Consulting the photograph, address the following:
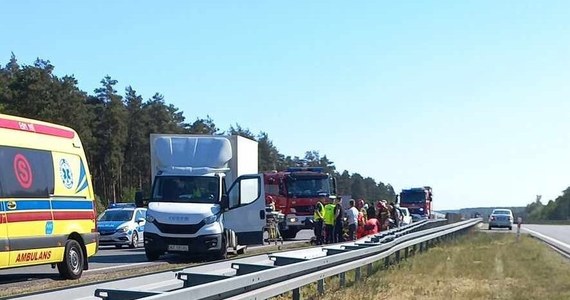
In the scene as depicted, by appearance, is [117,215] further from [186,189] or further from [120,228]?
[186,189]

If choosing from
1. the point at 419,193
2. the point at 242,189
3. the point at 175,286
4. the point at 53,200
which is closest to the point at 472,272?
the point at 242,189

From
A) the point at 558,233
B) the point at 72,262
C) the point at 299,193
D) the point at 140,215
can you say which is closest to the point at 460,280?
the point at 72,262

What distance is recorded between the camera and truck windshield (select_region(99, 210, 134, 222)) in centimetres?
3164

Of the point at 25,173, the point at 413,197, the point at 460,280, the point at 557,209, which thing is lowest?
the point at 460,280

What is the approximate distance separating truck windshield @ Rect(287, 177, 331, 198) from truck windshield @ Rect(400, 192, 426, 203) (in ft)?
72.4

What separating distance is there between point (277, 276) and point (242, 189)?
40.3 ft

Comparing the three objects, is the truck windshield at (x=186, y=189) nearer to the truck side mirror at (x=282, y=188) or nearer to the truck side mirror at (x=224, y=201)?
the truck side mirror at (x=224, y=201)

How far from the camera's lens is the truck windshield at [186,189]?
70.0 ft

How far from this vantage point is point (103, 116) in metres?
74.5

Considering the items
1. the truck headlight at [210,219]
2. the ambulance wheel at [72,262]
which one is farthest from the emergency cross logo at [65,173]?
the truck headlight at [210,219]

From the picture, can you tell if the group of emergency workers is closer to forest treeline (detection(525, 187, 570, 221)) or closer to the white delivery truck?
the white delivery truck

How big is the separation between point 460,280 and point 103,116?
6185 centimetres

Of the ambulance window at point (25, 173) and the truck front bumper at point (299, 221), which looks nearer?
the ambulance window at point (25, 173)

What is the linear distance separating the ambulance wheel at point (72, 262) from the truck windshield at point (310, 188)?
21.6 metres
